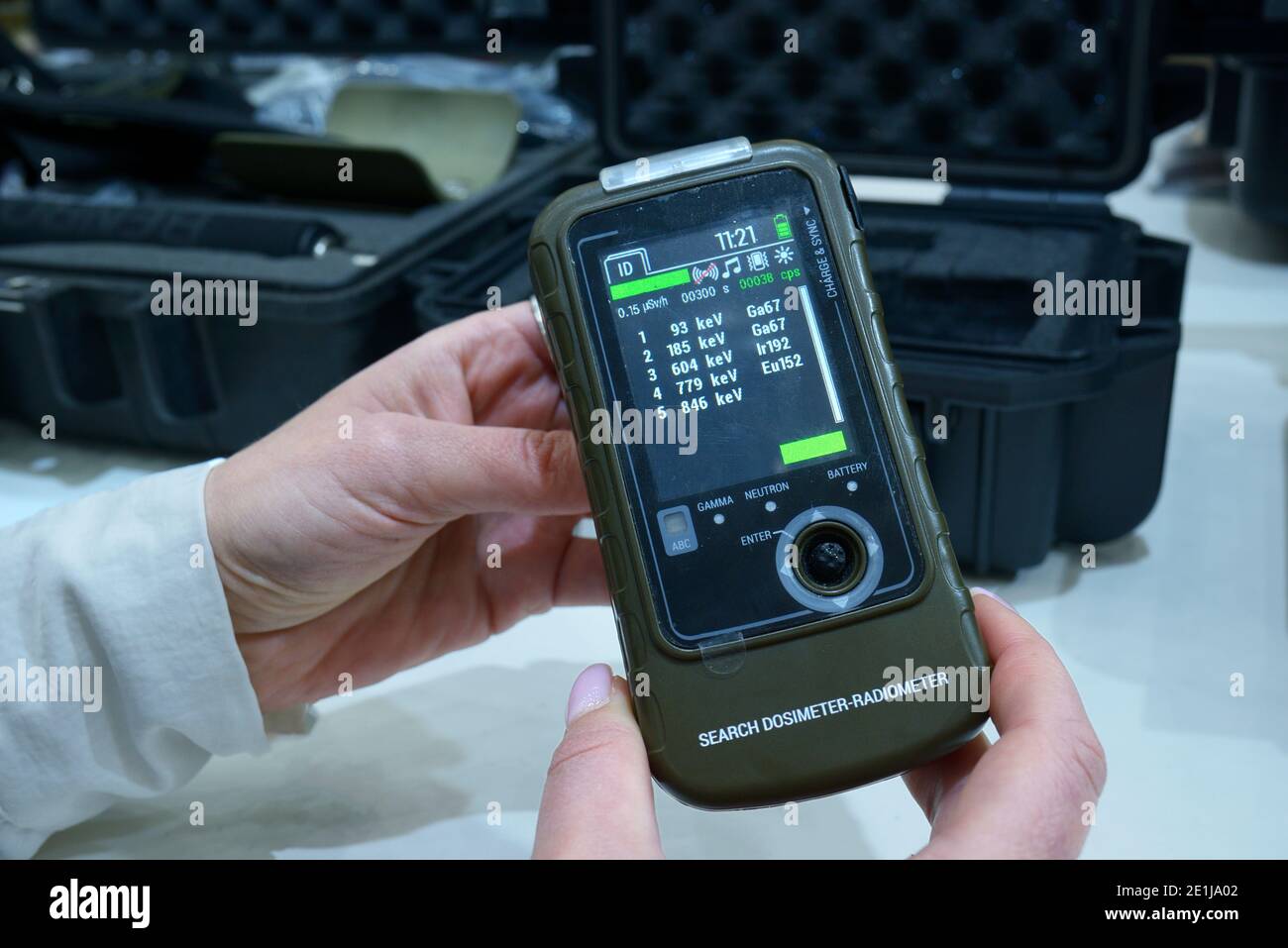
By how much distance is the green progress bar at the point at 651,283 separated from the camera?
1.29 feet

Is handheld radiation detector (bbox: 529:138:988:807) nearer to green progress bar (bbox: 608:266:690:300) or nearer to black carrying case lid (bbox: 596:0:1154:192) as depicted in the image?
green progress bar (bbox: 608:266:690:300)

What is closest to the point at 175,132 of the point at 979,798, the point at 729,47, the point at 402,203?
the point at 402,203

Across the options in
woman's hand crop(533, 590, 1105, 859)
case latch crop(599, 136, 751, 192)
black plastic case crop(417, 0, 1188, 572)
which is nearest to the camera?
woman's hand crop(533, 590, 1105, 859)

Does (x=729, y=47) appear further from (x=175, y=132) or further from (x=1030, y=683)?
(x=1030, y=683)

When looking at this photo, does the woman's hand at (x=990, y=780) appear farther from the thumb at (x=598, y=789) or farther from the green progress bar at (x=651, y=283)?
the green progress bar at (x=651, y=283)

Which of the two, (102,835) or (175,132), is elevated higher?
(175,132)

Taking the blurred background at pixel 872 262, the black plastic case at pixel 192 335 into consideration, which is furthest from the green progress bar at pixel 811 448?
the black plastic case at pixel 192 335

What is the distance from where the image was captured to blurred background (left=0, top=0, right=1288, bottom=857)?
1.48 feet

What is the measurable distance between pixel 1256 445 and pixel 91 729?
58 centimetres

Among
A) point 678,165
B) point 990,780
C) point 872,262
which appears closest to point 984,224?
point 872,262

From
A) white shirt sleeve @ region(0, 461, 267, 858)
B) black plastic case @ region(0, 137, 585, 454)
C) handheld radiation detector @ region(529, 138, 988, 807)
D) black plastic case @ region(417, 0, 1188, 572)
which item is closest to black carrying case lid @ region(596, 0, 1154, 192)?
black plastic case @ region(417, 0, 1188, 572)

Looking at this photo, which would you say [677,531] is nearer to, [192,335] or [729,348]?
[729,348]

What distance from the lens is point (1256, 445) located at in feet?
2.08

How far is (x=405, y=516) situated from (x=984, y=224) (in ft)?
1.29
